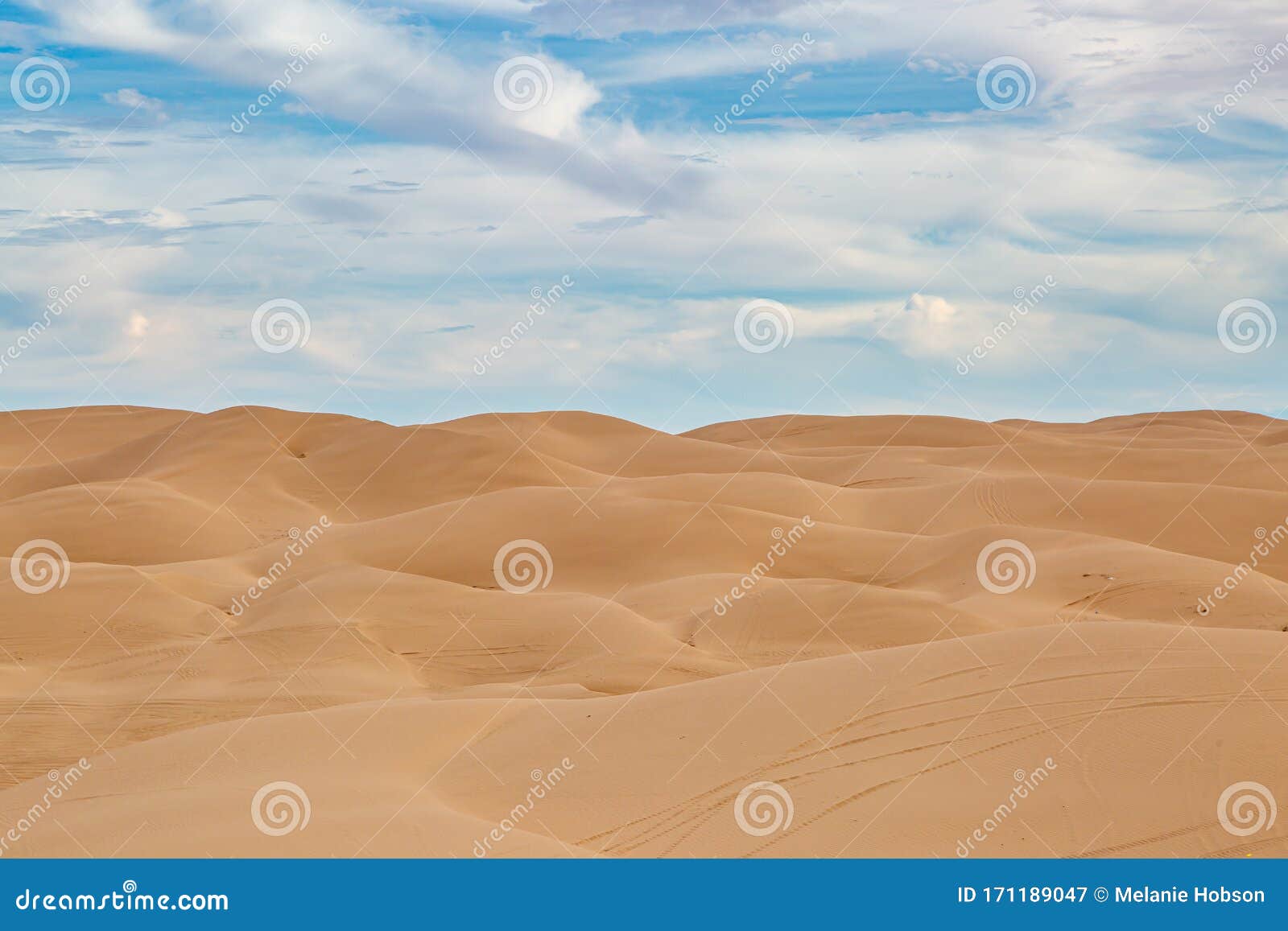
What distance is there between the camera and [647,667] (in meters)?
15.0

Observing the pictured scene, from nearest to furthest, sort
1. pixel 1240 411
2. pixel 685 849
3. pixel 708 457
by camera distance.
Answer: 1. pixel 685 849
2. pixel 708 457
3. pixel 1240 411

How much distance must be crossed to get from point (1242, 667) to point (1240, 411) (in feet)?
233

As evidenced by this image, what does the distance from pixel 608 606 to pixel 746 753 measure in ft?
27.6

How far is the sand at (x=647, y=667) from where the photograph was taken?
7.88 meters

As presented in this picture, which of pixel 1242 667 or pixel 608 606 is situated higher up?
pixel 608 606

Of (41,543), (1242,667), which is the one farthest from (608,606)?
(41,543)

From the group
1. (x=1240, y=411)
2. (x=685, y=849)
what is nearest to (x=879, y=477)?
(x=685, y=849)

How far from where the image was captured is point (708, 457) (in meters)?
45.9

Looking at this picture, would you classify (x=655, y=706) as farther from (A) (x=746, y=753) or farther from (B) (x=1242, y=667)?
(B) (x=1242, y=667)

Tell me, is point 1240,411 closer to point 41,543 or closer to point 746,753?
point 41,543

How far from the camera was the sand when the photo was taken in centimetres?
788

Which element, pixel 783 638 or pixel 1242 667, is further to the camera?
pixel 783 638

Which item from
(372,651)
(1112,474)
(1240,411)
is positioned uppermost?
(1240,411)

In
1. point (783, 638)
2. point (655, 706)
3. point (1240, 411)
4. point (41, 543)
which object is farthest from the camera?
point (1240, 411)
